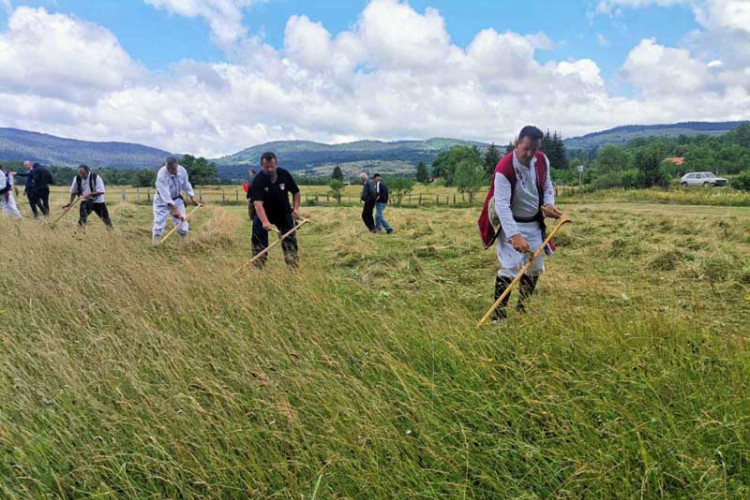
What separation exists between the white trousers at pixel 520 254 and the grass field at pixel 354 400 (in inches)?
13.1

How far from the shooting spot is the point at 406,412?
7.13 ft

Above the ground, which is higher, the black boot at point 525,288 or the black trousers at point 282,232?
the black trousers at point 282,232

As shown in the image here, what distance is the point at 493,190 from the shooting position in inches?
146

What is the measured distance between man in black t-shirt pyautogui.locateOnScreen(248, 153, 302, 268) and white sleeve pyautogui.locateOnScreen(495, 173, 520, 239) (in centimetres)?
282

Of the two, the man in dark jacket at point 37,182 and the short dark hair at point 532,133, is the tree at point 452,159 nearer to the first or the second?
the man in dark jacket at point 37,182

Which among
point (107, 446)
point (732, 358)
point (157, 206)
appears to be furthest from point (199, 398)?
point (157, 206)

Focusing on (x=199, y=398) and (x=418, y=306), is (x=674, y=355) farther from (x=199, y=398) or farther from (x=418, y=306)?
(x=199, y=398)

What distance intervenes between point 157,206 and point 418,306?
6053mm

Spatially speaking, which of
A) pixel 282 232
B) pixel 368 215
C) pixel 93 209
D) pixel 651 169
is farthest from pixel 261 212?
pixel 651 169

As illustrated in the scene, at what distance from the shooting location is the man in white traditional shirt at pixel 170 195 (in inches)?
305

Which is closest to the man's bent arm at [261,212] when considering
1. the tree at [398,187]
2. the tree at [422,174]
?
the tree at [398,187]

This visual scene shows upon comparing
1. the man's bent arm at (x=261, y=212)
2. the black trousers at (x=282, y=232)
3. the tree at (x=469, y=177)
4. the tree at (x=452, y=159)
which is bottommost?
the black trousers at (x=282, y=232)

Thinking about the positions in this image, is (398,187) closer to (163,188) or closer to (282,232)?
(163,188)

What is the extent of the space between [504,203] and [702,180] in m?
55.1
